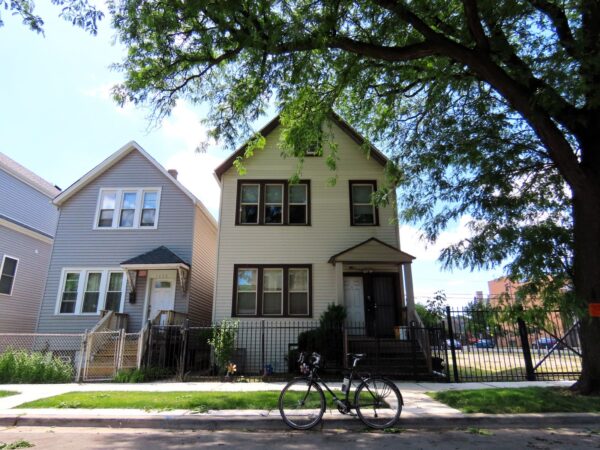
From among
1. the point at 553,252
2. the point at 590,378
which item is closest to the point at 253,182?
the point at 553,252

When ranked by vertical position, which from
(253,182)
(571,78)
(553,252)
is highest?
(253,182)

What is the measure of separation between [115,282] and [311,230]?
8144 mm

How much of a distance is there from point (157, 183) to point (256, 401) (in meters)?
11.8

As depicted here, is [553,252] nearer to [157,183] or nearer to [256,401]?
[256,401]

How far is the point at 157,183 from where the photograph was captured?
1733 centimetres

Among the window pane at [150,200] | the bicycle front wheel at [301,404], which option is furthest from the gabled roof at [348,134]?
the bicycle front wheel at [301,404]

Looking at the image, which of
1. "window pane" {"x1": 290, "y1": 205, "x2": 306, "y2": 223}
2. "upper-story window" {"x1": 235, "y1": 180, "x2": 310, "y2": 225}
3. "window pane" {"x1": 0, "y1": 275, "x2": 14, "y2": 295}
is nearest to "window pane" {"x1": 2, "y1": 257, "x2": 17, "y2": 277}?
"window pane" {"x1": 0, "y1": 275, "x2": 14, "y2": 295}

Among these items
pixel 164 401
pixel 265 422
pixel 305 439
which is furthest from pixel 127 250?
pixel 305 439

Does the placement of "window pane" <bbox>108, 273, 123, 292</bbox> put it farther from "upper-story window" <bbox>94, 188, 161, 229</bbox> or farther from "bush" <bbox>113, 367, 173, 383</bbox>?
"bush" <bbox>113, 367, 173, 383</bbox>

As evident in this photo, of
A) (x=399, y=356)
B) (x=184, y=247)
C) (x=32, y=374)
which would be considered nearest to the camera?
(x=32, y=374)

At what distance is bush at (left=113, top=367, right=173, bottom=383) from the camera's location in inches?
458

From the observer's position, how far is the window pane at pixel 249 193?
54.4 ft

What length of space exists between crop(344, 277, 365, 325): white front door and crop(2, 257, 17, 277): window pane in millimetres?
14929

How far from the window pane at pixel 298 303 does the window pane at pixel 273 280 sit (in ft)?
1.97
